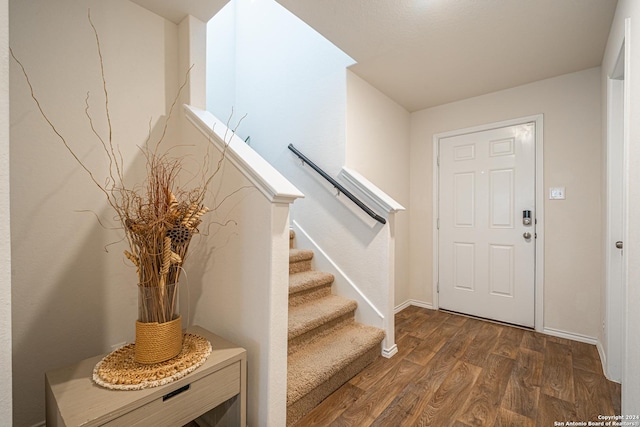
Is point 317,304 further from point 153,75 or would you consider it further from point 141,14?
point 141,14

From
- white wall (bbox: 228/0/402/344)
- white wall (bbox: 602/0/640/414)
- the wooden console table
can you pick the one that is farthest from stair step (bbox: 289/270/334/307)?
white wall (bbox: 602/0/640/414)

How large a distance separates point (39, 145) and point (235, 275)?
110 cm

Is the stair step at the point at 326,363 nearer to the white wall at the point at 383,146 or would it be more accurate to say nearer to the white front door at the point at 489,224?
the white wall at the point at 383,146

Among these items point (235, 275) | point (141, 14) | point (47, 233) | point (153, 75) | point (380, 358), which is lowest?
point (380, 358)

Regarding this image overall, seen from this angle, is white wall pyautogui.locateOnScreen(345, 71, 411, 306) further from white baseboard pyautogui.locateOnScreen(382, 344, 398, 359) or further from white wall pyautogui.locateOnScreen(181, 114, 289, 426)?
white wall pyautogui.locateOnScreen(181, 114, 289, 426)

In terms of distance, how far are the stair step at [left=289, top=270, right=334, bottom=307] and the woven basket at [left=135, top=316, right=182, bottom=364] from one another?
3.21 ft

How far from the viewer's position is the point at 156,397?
1.04 meters

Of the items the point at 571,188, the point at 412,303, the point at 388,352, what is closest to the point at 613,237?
the point at 571,188

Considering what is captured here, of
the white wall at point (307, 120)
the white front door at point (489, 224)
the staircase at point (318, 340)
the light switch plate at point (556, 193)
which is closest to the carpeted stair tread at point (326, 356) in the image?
the staircase at point (318, 340)

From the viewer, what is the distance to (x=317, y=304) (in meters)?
2.30

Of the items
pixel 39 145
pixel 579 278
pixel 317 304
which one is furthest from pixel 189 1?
pixel 579 278

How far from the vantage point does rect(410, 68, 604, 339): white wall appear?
2.43 meters

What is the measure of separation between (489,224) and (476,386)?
1.65 m

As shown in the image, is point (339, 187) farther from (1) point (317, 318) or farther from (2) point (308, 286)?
(1) point (317, 318)
